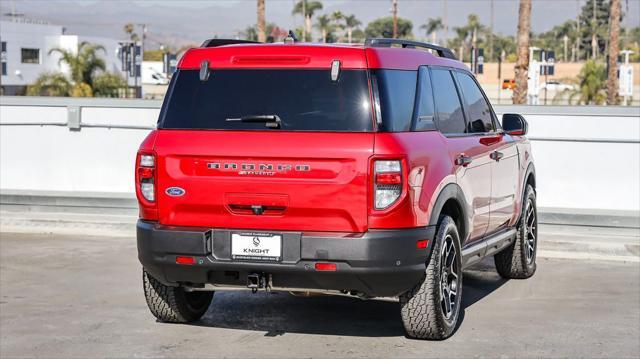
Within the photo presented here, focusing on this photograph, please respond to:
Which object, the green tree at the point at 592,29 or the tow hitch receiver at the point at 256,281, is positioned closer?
the tow hitch receiver at the point at 256,281

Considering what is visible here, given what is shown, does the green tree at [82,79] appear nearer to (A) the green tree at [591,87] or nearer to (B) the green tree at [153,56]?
(A) the green tree at [591,87]

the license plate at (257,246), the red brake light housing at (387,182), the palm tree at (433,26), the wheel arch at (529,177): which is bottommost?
the license plate at (257,246)

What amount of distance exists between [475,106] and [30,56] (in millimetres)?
90265

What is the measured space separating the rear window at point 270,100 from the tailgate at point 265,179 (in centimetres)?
9

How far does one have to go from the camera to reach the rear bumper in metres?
6.84

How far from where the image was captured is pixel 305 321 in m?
8.25

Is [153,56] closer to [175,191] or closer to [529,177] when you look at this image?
[529,177]

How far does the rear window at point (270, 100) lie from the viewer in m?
7.00

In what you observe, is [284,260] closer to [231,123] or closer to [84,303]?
[231,123]

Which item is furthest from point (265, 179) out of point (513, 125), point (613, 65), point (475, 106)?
point (613, 65)

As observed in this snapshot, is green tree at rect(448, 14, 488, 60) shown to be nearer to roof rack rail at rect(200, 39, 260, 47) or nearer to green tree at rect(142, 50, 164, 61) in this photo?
green tree at rect(142, 50, 164, 61)

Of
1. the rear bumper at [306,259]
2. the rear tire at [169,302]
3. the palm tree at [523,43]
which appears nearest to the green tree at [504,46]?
the palm tree at [523,43]

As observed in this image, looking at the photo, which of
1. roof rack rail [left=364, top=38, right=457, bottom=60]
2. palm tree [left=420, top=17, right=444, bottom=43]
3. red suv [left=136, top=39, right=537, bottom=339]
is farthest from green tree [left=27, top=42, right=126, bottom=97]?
palm tree [left=420, top=17, right=444, bottom=43]

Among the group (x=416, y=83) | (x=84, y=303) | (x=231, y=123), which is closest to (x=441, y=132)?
(x=416, y=83)
